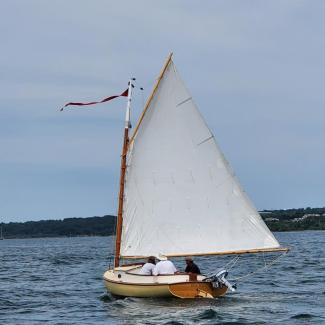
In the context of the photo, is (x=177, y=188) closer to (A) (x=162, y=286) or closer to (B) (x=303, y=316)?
(A) (x=162, y=286)

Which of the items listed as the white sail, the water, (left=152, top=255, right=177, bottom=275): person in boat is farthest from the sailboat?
the water

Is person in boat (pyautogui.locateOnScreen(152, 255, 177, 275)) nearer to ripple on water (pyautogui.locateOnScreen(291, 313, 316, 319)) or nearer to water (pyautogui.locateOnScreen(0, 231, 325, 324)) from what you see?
water (pyautogui.locateOnScreen(0, 231, 325, 324))

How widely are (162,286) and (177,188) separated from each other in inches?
197

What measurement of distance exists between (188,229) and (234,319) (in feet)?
22.2

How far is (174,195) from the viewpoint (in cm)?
3891

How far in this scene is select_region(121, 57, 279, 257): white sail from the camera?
124ft

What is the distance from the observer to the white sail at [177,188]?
3775 centimetres

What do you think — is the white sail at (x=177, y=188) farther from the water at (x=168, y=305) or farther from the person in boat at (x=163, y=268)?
the water at (x=168, y=305)

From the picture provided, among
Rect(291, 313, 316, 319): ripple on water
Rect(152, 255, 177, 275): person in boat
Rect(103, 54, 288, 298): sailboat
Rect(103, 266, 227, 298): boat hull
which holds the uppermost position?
Rect(103, 54, 288, 298): sailboat

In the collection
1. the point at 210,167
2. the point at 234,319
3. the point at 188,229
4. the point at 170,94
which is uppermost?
the point at 170,94

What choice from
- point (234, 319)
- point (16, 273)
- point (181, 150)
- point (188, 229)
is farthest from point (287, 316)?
point (16, 273)

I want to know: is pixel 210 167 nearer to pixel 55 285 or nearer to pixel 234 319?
pixel 234 319

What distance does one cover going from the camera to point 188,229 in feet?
126

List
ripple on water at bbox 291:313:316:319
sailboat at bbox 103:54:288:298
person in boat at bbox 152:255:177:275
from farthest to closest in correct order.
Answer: sailboat at bbox 103:54:288:298, person in boat at bbox 152:255:177:275, ripple on water at bbox 291:313:316:319
